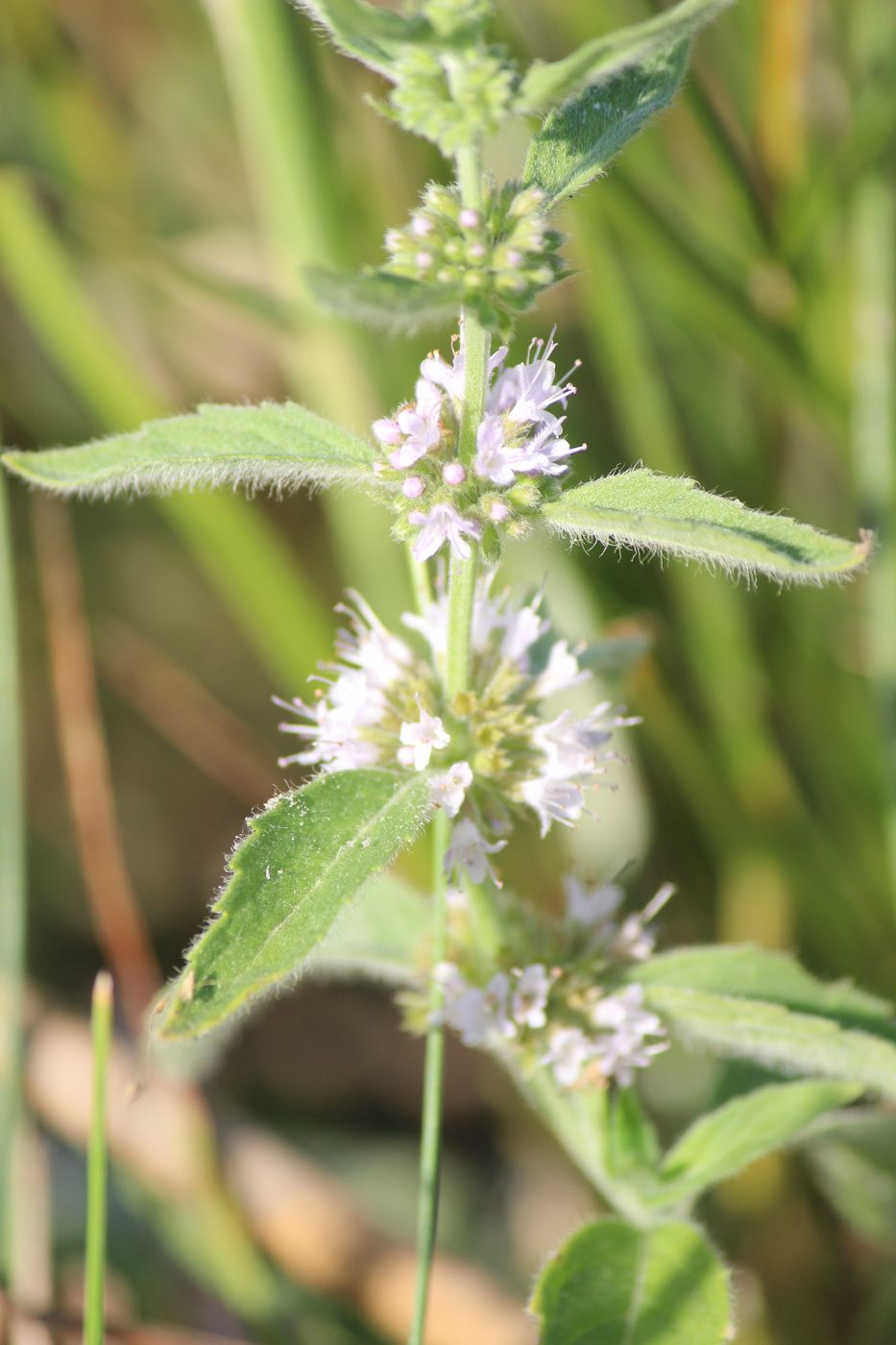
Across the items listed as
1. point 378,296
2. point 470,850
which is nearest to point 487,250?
point 378,296

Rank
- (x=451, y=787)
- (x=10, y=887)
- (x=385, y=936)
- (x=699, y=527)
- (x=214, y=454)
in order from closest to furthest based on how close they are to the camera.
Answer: (x=699, y=527), (x=214, y=454), (x=451, y=787), (x=385, y=936), (x=10, y=887)

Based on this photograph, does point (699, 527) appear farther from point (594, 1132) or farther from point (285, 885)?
point (594, 1132)

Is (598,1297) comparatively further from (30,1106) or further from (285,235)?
(285,235)

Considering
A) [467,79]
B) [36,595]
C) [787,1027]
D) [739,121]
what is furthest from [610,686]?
[36,595]

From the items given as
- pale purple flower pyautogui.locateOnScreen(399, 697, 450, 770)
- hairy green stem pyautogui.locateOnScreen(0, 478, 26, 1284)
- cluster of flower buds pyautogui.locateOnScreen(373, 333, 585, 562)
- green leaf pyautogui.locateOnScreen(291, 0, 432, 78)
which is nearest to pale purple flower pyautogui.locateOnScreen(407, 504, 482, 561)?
cluster of flower buds pyautogui.locateOnScreen(373, 333, 585, 562)

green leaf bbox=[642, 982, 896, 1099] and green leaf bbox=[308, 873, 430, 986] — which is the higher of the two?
green leaf bbox=[308, 873, 430, 986]

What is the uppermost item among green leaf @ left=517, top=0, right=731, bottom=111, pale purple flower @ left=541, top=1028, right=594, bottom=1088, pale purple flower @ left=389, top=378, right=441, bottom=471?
green leaf @ left=517, top=0, right=731, bottom=111

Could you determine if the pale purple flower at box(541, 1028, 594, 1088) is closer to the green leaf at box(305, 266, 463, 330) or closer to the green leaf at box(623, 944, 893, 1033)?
the green leaf at box(623, 944, 893, 1033)

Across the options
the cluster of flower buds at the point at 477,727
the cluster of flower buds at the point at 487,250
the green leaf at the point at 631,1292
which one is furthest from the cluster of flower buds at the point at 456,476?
the green leaf at the point at 631,1292
